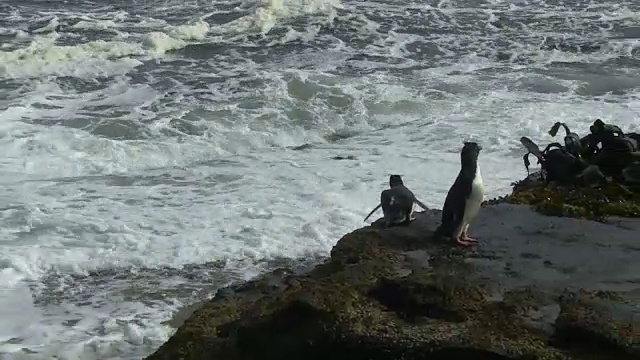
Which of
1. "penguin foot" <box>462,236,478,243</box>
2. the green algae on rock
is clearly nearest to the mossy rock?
the green algae on rock

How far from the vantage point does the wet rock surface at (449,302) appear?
3.52 meters

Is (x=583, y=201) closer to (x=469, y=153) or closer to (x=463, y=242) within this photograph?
(x=469, y=153)

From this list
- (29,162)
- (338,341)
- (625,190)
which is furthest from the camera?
(29,162)

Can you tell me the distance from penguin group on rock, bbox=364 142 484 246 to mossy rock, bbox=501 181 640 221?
21.7 inches

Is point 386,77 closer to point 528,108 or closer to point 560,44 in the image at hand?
point 528,108

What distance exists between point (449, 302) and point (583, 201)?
1.96 metres

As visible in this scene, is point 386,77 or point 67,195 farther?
point 386,77

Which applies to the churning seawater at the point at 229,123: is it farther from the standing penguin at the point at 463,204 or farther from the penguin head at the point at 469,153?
the penguin head at the point at 469,153

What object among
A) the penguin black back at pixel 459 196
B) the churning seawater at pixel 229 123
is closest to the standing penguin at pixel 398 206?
the penguin black back at pixel 459 196

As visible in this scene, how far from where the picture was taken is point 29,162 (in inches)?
397

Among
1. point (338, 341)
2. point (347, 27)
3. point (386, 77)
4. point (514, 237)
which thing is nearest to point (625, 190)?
point (514, 237)

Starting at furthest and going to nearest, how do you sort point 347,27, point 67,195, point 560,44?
point 347,27 → point 560,44 → point 67,195

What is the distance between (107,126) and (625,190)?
25.7ft

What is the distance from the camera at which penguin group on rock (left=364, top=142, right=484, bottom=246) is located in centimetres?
474
